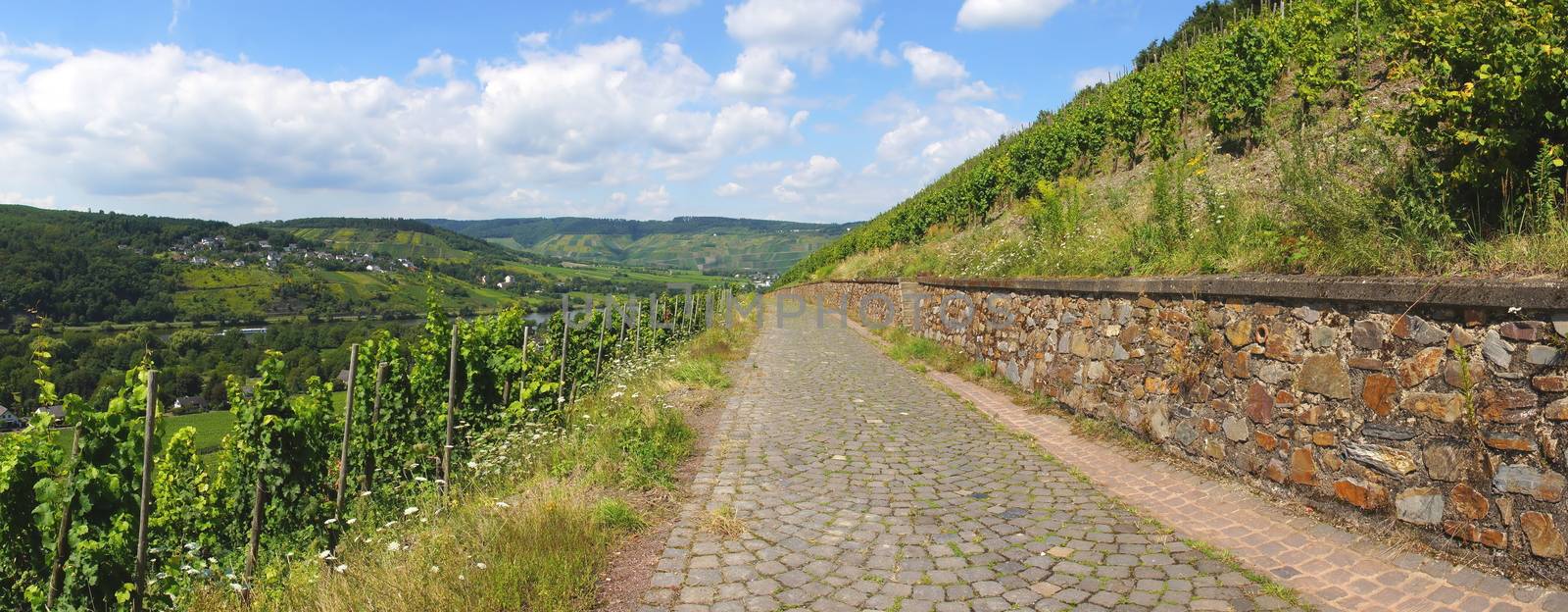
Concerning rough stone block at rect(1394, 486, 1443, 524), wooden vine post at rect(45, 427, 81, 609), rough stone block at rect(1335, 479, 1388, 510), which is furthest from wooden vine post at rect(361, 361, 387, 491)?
rough stone block at rect(1394, 486, 1443, 524)

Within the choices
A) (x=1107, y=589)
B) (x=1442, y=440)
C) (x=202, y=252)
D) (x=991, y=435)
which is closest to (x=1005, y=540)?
(x=1107, y=589)

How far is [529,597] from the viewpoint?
3764 millimetres

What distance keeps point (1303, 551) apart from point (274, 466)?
24.8ft

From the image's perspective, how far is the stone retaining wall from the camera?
3.65 m

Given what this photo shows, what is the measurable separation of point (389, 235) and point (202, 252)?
34.9m

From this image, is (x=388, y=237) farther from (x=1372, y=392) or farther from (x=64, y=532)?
(x=1372, y=392)

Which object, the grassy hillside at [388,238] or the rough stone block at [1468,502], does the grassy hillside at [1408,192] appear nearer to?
the rough stone block at [1468,502]

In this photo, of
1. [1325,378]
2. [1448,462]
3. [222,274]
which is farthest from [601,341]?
[222,274]

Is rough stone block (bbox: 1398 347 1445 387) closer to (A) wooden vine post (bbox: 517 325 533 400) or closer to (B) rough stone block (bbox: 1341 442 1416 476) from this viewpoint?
(B) rough stone block (bbox: 1341 442 1416 476)

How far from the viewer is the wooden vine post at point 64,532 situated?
185 inches

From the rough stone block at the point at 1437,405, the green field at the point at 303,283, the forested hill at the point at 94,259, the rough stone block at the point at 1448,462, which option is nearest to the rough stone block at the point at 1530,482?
the rough stone block at the point at 1448,462

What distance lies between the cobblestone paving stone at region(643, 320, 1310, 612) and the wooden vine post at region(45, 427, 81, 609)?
3.63 m

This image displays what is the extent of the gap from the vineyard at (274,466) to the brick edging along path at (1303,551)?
3750mm

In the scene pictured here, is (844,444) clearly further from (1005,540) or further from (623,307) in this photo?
(623,307)
